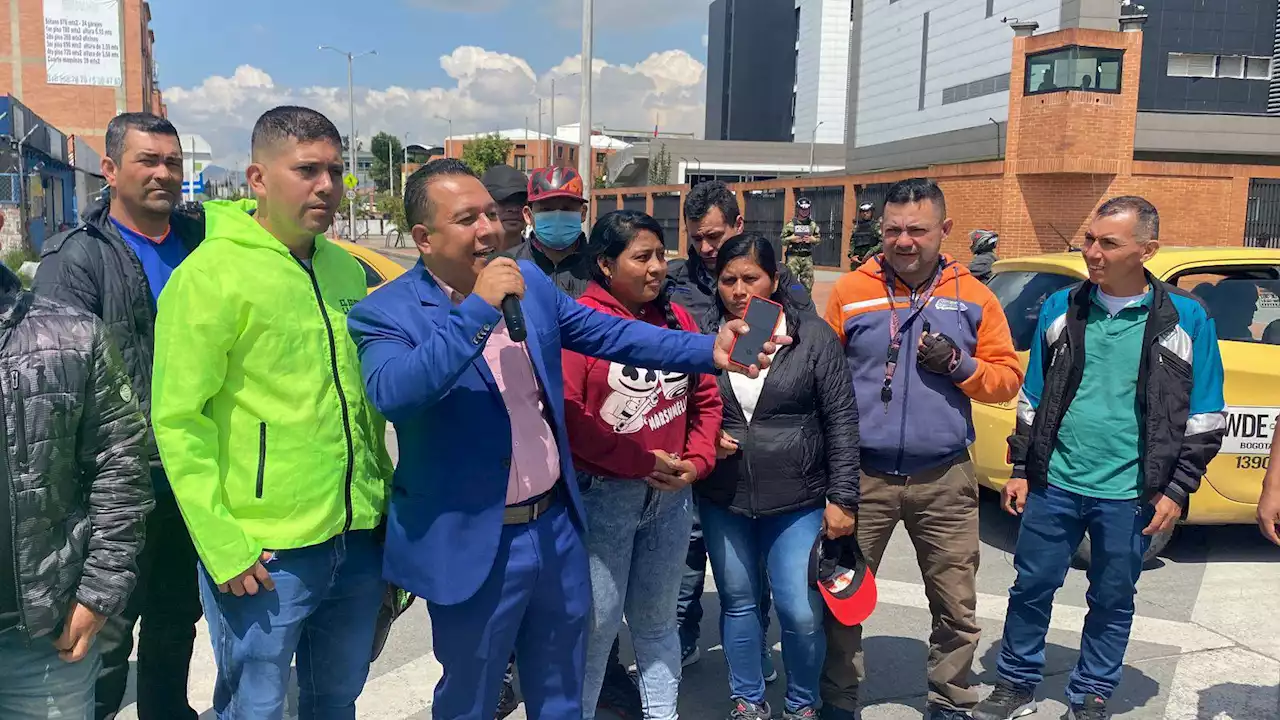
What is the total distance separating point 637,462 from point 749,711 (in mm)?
1118

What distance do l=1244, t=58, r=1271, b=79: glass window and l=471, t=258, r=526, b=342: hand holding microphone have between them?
4293 cm

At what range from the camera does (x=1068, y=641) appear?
4430 mm

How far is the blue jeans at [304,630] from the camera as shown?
2.40 m

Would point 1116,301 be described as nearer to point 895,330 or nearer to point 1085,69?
point 895,330

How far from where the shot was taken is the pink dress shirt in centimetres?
250

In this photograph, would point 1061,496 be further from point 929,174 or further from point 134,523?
point 929,174

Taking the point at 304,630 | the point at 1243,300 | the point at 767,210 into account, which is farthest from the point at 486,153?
the point at 304,630

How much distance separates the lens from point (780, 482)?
329 centimetres

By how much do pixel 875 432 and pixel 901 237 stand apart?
734 millimetres

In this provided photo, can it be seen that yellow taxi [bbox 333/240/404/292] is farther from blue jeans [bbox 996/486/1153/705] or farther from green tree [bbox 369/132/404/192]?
green tree [bbox 369/132/404/192]

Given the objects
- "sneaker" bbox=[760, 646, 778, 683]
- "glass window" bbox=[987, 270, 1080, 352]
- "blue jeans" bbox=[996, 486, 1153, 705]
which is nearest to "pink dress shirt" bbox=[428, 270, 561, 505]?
"sneaker" bbox=[760, 646, 778, 683]

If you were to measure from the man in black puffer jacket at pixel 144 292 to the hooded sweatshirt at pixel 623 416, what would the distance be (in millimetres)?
1324

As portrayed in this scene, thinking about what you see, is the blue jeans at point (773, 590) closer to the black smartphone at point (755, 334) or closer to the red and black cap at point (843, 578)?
the red and black cap at point (843, 578)

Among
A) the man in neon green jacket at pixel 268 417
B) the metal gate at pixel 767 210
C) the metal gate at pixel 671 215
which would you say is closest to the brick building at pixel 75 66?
the metal gate at pixel 671 215
